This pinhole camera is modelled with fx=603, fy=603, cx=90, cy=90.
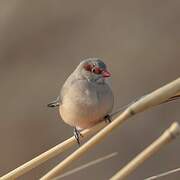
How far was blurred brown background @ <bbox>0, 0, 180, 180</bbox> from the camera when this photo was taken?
22.5ft

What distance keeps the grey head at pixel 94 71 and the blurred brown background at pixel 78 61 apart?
3.66m

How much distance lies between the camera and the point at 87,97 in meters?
2.94

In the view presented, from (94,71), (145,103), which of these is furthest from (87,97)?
(145,103)

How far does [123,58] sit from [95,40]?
442 mm

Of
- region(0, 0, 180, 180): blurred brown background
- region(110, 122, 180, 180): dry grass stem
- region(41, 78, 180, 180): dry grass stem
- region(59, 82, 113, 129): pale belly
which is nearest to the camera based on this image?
region(110, 122, 180, 180): dry grass stem

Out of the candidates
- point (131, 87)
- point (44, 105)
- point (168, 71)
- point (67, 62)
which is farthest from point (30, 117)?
point (168, 71)

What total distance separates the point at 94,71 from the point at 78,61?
13.6ft

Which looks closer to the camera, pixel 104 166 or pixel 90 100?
pixel 90 100

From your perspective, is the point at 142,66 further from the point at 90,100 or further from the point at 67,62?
the point at 90,100

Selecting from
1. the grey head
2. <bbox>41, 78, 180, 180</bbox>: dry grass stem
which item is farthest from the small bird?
<bbox>41, 78, 180, 180</bbox>: dry grass stem

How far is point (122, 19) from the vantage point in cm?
718

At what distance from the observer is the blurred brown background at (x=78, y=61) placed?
22.5 feet

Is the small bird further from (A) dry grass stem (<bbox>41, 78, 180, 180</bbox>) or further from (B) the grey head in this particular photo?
(A) dry grass stem (<bbox>41, 78, 180, 180</bbox>)

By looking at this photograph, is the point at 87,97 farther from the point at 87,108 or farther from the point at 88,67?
the point at 88,67
